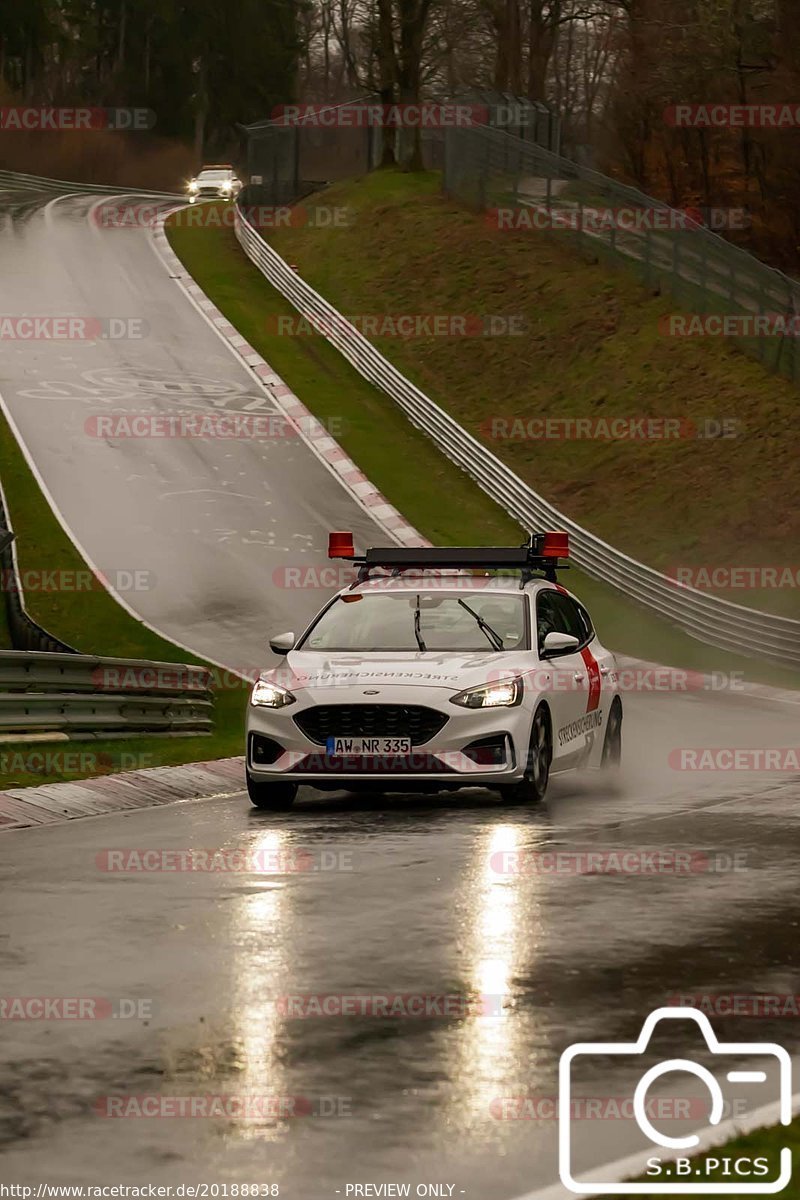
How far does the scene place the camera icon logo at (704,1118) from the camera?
17.3 ft

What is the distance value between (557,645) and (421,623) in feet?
3.43

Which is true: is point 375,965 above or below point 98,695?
above

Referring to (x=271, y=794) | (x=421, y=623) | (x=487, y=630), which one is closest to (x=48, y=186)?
(x=421, y=623)

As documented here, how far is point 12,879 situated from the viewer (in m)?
10.7

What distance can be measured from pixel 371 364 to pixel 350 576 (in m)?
16.3

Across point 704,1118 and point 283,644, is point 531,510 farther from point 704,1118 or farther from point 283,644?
point 704,1118

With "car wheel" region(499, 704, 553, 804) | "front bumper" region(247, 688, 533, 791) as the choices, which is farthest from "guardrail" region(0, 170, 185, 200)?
"front bumper" region(247, 688, 533, 791)

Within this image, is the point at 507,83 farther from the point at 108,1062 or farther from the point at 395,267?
the point at 108,1062

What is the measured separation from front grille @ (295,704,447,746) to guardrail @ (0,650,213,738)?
3257 millimetres

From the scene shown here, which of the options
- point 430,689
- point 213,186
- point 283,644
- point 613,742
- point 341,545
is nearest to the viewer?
point 430,689

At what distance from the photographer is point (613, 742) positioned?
1675cm

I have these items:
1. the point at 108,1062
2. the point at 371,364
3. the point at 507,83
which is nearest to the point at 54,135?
the point at 507,83

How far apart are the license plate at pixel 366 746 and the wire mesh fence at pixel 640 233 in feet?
93.0

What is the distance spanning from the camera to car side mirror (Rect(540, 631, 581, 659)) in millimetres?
14867
